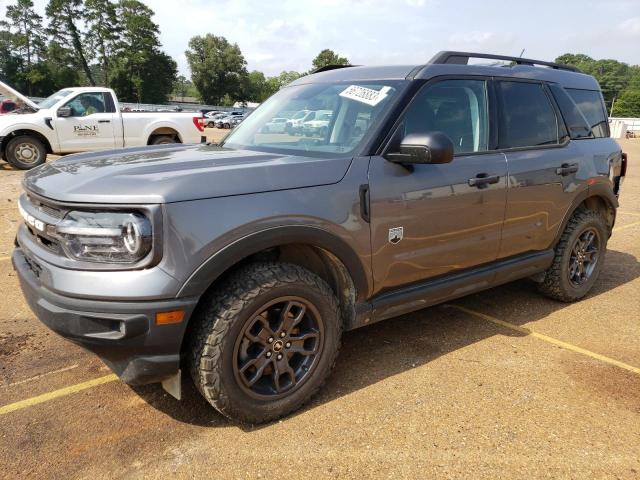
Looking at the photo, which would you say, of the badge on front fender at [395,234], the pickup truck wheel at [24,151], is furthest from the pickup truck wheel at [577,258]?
the pickup truck wheel at [24,151]

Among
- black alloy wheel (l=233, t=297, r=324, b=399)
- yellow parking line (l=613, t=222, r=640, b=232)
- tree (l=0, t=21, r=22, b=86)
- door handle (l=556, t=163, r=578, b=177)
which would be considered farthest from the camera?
tree (l=0, t=21, r=22, b=86)

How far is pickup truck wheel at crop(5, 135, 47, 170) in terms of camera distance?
439 inches

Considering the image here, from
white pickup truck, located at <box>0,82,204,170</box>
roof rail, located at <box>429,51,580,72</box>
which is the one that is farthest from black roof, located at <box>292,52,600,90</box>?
white pickup truck, located at <box>0,82,204,170</box>

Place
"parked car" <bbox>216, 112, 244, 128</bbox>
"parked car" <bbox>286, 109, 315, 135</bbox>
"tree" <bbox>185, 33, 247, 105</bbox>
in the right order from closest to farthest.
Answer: "parked car" <bbox>286, 109, 315, 135</bbox> → "parked car" <bbox>216, 112, 244, 128</bbox> → "tree" <bbox>185, 33, 247, 105</bbox>

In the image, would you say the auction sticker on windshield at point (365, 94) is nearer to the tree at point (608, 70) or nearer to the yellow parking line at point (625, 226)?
the yellow parking line at point (625, 226)

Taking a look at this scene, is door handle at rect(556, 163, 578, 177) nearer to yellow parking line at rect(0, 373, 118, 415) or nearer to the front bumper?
the front bumper

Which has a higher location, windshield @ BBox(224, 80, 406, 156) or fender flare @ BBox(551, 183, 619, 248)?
windshield @ BBox(224, 80, 406, 156)

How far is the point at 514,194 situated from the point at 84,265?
2.80m

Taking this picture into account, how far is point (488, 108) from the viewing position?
142 inches

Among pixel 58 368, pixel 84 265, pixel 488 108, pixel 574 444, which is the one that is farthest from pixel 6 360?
pixel 488 108

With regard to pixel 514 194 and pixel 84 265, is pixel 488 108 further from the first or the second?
pixel 84 265

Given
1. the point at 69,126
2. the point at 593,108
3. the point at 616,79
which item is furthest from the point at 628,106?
the point at 593,108

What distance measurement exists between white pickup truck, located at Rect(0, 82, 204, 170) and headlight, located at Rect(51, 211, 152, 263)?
1023 cm

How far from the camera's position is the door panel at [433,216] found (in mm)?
2891
